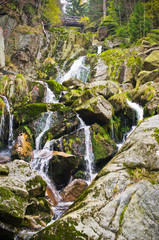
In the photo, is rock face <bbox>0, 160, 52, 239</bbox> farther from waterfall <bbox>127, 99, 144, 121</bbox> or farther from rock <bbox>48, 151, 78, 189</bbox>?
waterfall <bbox>127, 99, 144, 121</bbox>

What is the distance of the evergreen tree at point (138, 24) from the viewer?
21.7m

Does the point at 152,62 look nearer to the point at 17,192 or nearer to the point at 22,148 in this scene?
the point at 22,148

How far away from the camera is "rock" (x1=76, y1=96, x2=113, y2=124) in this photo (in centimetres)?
1089

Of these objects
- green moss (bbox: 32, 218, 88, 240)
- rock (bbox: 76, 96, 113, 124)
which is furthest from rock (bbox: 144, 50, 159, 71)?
green moss (bbox: 32, 218, 88, 240)

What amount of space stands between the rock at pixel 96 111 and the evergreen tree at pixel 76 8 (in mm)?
36641

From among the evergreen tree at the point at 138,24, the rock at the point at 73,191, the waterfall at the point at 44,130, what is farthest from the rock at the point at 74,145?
the evergreen tree at the point at 138,24

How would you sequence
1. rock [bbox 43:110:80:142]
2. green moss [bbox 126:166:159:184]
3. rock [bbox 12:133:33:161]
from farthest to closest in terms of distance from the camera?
rock [bbox 43:110:80:142] → rock [bbox 12:133:33:161] → green moss [bbox 126:166:159:184]

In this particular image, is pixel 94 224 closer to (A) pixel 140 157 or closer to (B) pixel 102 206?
(B) pixel 102 206

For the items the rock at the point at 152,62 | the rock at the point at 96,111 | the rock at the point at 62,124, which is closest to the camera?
the rock at the point at 62,124

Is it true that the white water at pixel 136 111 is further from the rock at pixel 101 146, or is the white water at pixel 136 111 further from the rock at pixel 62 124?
the rock at pixel 62 124

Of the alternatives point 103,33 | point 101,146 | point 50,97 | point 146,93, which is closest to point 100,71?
point 50,97

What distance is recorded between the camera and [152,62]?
16.5 meters

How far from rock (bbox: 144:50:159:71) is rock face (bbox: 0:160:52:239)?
1502 centimetres

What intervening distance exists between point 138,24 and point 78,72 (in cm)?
970
